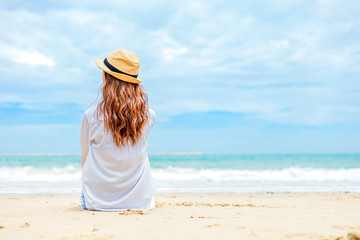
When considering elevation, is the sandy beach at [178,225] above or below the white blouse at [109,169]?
below

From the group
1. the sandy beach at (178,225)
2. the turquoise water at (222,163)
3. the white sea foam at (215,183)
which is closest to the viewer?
the sandy beach at (178,225)

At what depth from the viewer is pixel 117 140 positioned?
3.50m

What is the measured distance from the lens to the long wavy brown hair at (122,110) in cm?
350

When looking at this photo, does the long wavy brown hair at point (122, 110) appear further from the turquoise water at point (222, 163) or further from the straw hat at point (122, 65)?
the turquoise water at point (222, 163)

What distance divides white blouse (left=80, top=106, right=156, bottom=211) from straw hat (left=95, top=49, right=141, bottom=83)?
0.41 m

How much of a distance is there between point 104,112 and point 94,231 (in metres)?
1.18

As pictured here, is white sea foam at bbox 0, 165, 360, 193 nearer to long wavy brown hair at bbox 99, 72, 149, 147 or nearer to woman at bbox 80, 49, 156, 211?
woman at bbox 80, 49, 156, 211

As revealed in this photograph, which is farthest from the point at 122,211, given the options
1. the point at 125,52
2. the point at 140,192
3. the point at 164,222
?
the point at 125,52

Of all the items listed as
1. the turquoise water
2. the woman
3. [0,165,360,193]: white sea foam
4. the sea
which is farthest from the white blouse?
the turquoise water

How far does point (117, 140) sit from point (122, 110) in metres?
0.30

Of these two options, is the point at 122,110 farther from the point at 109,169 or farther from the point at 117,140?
the point at 109,169

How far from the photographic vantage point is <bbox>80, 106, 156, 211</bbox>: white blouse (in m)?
3.54

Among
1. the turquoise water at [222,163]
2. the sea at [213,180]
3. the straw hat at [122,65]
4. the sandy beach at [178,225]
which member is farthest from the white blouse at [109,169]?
the turquoise water at [222,163]

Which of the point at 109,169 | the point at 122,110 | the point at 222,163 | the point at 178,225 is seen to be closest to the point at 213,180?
the point at 109,169
